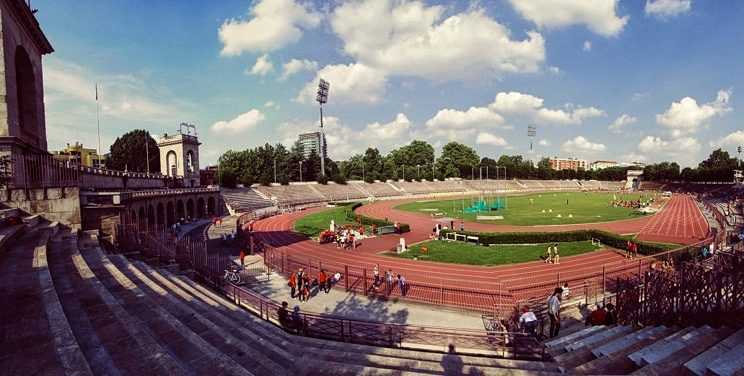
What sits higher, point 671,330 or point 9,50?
point 9,50

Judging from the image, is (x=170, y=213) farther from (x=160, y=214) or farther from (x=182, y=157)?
(x=182, y=157)

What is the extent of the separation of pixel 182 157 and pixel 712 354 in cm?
6057

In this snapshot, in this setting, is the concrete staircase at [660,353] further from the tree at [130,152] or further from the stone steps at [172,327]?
the tree at [130,152]

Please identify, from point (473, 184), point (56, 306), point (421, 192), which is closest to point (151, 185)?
point (56, 306)

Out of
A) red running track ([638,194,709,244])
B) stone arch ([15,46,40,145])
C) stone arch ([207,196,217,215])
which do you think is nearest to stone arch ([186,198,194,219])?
stone arch ([207,196,217,215])

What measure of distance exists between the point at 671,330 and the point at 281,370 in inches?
358

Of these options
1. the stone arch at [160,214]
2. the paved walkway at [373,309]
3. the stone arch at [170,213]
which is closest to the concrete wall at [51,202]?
the paved walkway at [373,309]

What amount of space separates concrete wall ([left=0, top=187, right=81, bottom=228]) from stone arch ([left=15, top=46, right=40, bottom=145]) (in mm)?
8920

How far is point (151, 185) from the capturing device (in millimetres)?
46312

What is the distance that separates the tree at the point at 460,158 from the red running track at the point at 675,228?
8679cm

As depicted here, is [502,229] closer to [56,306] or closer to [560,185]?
[56,306]

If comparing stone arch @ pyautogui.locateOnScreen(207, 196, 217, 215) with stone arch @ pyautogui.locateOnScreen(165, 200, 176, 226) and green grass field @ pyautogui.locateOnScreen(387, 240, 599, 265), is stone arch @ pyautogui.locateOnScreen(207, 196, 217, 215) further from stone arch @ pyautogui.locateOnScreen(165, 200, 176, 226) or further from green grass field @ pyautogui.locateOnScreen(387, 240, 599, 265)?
green grass field @ pyautogui.locateOnScreen(387, 240, 599, 265)

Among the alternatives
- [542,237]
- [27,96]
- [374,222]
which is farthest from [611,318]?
[27,96]

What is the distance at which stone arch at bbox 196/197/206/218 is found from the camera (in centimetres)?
4854
